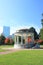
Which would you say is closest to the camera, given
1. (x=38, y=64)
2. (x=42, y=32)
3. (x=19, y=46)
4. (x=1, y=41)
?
(x=38, y=64)

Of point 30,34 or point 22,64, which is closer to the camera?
point 22,64

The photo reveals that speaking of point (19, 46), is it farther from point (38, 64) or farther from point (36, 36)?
point (36, 36)

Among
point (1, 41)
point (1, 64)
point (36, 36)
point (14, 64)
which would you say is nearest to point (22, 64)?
point (14, 64)

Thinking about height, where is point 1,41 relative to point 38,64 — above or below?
above

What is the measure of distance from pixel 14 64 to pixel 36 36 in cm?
7023

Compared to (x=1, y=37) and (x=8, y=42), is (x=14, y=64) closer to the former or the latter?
(x=8, y=42)

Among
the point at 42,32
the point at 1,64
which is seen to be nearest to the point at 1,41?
the point at 42,32

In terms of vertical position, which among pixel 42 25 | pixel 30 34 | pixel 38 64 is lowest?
pixel 38 64

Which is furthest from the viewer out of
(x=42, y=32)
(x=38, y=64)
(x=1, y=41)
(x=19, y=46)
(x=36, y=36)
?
(x=36, y=36)

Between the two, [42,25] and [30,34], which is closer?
[30,34]

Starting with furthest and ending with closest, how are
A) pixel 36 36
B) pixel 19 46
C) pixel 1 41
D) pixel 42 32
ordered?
pixel 36 36
pixel 1 41
pixel 42 32
pixel 19 46

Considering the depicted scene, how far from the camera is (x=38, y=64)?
37.3ft

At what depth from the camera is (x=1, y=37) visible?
231 ft

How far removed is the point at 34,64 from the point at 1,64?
6.71ft
